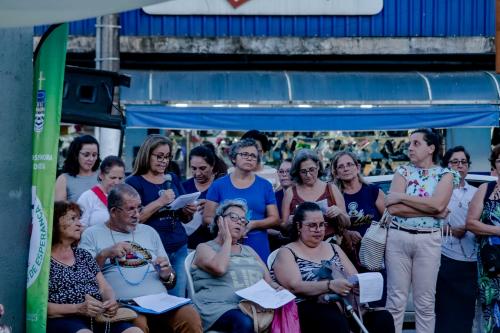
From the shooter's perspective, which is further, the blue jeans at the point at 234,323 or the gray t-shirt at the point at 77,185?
the gray t-shirt at the point at 77,185

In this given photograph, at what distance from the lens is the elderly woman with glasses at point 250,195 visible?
33.4 ft

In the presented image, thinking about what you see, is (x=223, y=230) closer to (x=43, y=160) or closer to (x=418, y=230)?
(x=418, y=230)

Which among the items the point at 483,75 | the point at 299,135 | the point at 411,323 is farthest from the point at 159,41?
the point at 411,323

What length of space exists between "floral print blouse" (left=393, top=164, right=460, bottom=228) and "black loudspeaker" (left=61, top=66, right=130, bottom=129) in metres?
2.75

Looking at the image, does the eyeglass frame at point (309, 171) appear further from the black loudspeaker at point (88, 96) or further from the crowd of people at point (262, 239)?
the black loudspeaker at point (88, 96)

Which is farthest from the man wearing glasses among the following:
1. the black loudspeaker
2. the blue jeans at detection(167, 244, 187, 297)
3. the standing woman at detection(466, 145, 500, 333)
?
the standing woman at detection(466, 145, 500, 333)

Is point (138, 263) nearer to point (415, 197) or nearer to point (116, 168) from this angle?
point (116, 168)

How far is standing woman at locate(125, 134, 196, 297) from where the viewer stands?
9695mm

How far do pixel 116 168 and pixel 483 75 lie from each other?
1008 cm

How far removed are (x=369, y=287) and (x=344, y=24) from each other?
10762 millimetres


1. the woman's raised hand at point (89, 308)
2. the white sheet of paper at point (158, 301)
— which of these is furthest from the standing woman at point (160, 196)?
the woman's raised hand at point (89, 308)

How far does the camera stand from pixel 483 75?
728 inches

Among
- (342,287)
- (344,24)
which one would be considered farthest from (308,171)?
(344,24)

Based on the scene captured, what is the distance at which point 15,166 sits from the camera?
24.7 ft
